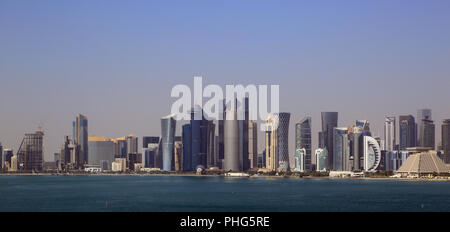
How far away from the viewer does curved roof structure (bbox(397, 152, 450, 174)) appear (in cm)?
19325

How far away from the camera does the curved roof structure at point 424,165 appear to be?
7608 inches

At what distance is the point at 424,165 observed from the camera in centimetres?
19525
